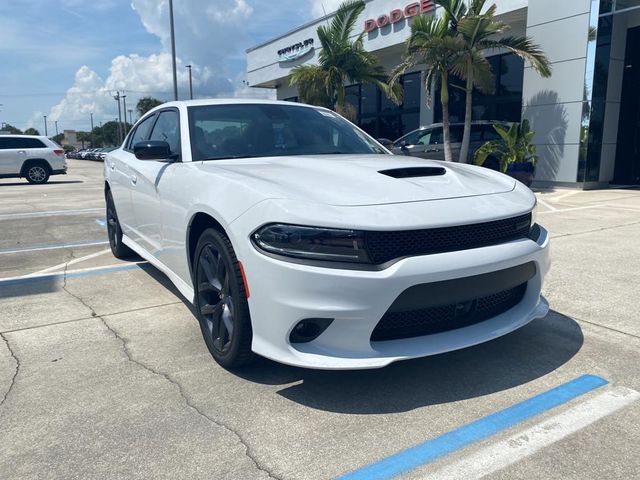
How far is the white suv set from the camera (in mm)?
17766

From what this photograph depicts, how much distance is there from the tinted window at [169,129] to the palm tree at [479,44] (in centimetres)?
1049

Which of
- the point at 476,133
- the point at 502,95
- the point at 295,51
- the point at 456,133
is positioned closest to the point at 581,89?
the point at 476,133

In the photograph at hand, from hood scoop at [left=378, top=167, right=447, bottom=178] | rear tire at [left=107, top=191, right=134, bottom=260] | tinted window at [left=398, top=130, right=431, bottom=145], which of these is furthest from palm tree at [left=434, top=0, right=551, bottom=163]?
hood scoop at [left=378, top=167, right=447, bottom=178]

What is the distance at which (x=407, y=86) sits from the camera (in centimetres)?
2123

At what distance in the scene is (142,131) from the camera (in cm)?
511

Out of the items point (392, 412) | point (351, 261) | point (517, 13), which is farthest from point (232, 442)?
point (517, 13)

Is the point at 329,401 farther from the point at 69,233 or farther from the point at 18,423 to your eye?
the point at 69,233

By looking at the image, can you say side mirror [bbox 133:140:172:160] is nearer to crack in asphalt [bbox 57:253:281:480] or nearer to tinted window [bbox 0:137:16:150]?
crack in asphalt [bbox 57:253:281:480]

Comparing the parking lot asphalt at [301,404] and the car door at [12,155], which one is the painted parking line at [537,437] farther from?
the car door at [12,155]

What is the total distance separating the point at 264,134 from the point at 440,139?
11764mm

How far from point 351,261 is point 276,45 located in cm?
2720

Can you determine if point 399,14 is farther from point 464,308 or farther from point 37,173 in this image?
point 464,308

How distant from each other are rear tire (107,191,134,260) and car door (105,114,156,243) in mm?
241

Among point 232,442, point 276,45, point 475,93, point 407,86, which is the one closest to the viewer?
point 232,442
